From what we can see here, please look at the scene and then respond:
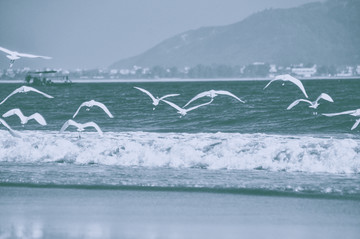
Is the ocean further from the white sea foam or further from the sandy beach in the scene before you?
the sandy beach

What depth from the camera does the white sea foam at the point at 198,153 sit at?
57.7 feet

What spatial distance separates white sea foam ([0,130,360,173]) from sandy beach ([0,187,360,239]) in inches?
162

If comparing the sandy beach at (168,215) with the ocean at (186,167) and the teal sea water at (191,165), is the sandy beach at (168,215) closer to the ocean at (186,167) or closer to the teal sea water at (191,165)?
the ocean at (186,167)

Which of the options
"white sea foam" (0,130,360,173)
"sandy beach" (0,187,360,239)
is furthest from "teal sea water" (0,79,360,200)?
"sandy beach" (0,187,360,239)

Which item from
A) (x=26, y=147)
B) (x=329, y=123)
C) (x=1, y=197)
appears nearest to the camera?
(x=1, y=197)

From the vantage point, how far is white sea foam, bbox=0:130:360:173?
57.7 feet

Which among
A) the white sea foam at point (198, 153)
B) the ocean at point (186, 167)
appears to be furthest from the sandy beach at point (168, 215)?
the white sea foam at point (198, 153)

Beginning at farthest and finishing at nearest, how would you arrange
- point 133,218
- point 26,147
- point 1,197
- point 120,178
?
1. point 26,147
2. point 120,178
3. point 1,197
4. point 133,218

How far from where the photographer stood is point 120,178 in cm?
1611

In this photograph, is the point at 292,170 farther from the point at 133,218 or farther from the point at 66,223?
the point at 66,223

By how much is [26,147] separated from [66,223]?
9.98m

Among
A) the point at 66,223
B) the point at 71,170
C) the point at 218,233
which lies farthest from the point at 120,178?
the point at 218,233

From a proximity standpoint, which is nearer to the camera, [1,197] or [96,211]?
[96,211]

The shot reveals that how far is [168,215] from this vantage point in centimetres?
1231
